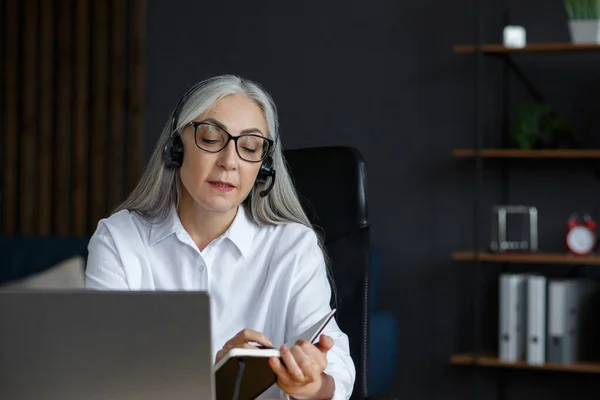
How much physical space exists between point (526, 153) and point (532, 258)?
0.41m

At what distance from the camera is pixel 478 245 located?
4.20 meters

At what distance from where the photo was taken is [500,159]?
425 centimetres

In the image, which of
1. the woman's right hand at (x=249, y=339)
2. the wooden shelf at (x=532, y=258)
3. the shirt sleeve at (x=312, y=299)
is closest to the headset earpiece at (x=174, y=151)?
the shirt sleeve at (x=312, y=299)

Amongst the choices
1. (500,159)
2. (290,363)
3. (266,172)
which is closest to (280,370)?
(290,363)

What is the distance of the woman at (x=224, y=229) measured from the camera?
1.88 meters

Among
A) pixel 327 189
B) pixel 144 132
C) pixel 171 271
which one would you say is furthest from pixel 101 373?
pixel 144 132

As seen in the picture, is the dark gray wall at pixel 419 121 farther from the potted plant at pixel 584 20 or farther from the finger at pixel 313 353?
the finger at pixel 313 353

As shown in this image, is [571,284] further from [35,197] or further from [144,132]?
[35,197]

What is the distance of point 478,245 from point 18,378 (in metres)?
3.21

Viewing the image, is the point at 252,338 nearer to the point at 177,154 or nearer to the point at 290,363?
the point at 290,363

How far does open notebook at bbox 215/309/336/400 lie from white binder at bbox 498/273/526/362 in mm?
2646

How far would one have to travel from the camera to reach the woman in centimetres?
188

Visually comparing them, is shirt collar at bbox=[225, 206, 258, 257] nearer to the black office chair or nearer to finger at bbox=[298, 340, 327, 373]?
the black office chair

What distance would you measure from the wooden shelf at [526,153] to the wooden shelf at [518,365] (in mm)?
812
